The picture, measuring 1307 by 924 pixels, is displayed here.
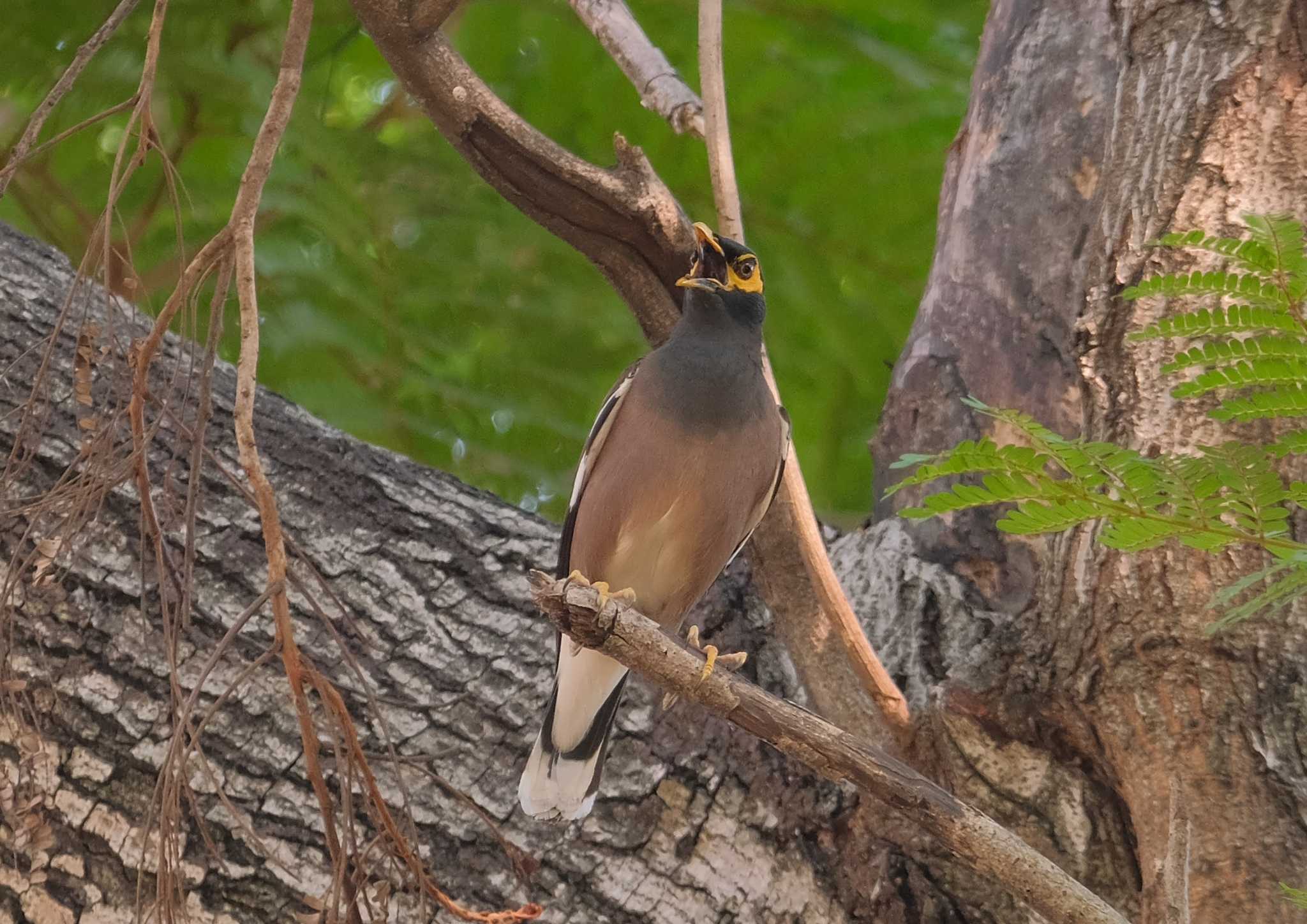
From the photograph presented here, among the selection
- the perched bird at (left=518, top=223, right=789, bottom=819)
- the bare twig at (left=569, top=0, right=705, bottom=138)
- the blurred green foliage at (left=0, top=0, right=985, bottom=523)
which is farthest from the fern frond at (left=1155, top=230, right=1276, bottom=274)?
the blurred green foliage at (left=0, top=0, right=985, bottom=523)

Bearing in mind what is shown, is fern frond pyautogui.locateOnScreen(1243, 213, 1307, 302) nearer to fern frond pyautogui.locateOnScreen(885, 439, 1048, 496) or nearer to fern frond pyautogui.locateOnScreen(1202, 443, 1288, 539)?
fern frond pyautogui.locateOnScreen(1202, 443, 1288, 539)

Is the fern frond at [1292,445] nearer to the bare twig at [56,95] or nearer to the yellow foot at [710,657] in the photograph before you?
the yellow foot at [710,657]

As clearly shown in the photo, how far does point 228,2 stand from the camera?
14.1ft

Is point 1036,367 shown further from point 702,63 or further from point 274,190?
point 274,190

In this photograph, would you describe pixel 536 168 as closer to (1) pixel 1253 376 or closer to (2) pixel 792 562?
(2) pixel 792 562

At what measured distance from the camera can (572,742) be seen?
9.56 ft

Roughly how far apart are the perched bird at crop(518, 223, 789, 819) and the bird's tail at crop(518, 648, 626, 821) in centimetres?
17

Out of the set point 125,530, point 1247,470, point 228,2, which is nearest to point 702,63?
point 1247,470

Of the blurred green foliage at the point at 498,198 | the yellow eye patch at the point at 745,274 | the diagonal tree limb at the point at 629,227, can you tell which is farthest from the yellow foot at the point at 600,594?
the blurred green foliage at the point at 498,198

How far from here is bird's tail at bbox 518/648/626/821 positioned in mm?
2801

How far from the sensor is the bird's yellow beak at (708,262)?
12.2 ft

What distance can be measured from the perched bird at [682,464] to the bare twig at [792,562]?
40 cm

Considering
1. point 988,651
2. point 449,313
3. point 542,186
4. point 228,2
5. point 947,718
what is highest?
point 228,2

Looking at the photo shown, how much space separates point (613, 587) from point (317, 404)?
4.18ft
